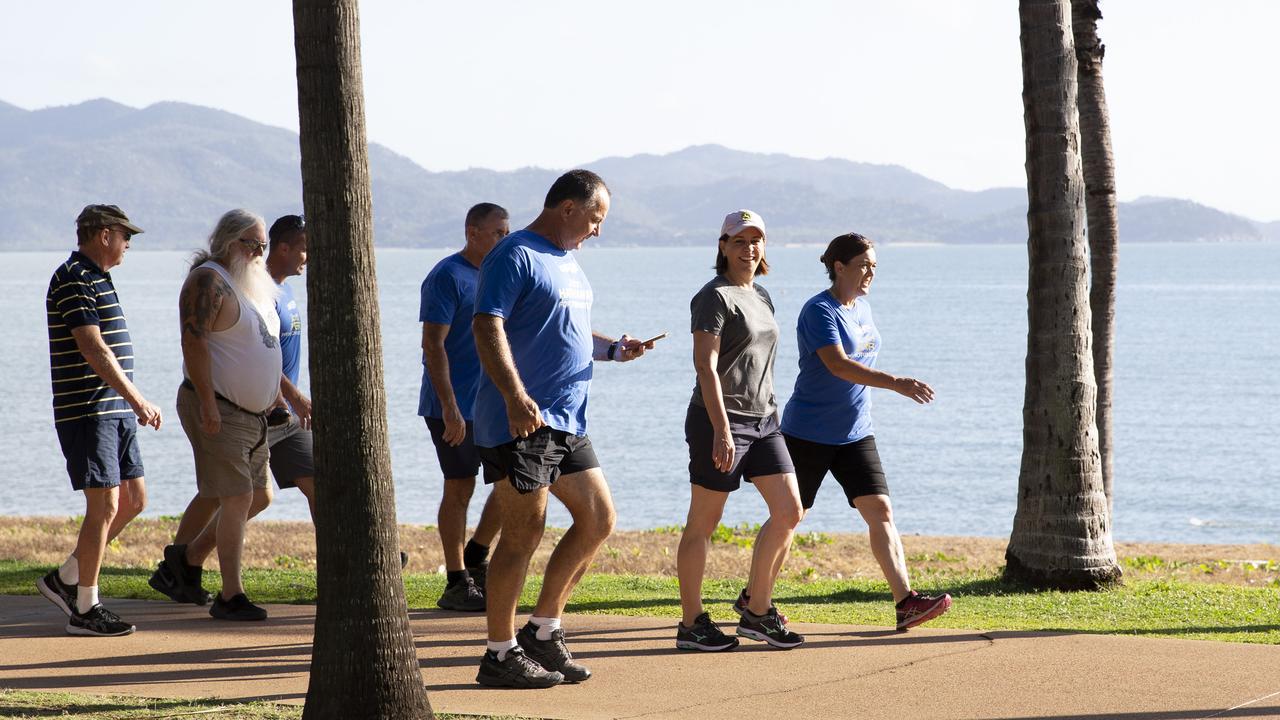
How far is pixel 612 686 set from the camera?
19.0 feet

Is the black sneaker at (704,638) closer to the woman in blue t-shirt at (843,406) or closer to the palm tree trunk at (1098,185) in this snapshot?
the woman in blue t-shirt at (843,406)

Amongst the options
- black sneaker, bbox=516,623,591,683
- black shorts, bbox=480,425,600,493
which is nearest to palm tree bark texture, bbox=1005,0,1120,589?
black sneaker, bbox=516,623,591,683

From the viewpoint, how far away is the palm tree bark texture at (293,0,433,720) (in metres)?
4.66

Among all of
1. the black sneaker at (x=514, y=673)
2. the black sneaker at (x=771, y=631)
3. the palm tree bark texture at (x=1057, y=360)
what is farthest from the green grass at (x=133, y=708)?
the palm tree bark texture at (x=1057, y=360)

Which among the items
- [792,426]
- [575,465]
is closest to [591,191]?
[575,465]

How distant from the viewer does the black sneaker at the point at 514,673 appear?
5.69m

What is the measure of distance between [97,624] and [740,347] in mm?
3231

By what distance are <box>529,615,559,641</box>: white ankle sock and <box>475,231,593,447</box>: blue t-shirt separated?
767 millimetres

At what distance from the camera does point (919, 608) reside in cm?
678

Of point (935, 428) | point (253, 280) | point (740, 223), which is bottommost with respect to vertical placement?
point (935, 428)

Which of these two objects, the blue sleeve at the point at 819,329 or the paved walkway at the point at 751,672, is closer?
the paved walkway at the point at 751,672

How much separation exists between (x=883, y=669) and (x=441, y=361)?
110 inches

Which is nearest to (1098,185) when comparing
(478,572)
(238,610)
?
(478,572)

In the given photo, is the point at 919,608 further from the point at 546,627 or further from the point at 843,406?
the point at 546,627
